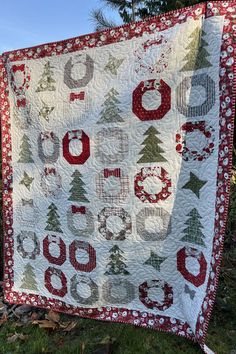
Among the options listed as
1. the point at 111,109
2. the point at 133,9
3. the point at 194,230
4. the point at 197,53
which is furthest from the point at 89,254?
the point at 133,9

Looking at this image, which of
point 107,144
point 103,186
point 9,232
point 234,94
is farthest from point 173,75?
point 9,232

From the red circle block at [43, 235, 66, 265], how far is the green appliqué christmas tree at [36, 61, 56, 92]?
0.87 m

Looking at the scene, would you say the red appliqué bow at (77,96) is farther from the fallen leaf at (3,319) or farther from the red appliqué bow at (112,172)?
the fallen leaf at (3,319)

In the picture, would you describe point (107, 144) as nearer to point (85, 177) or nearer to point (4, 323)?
point (85, 177)

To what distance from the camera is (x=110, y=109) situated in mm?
2111

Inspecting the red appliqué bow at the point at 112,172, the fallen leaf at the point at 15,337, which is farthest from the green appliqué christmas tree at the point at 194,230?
the fallen leaf at the point at 15,337

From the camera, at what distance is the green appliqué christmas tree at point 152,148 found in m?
2.00

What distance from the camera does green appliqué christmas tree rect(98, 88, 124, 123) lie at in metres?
2.09

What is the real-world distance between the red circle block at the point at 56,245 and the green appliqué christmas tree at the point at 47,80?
87cm

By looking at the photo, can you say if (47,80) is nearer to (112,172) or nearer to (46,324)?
(112,172)

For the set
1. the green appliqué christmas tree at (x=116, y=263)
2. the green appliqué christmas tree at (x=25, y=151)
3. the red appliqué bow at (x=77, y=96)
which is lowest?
the green appliqué christmas tree at (x=116, y=263)

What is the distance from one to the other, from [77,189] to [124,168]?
1.08ft

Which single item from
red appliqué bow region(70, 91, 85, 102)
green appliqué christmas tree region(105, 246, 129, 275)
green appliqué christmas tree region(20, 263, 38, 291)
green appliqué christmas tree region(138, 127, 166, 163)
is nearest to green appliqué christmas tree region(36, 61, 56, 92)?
red appliqué bow region(70, 91, 85, 102)

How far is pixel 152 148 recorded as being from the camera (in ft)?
6.61
